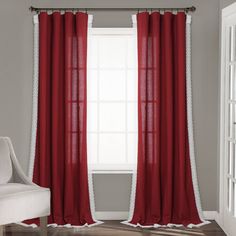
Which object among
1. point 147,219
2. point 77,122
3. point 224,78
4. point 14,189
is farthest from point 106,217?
point 224,78

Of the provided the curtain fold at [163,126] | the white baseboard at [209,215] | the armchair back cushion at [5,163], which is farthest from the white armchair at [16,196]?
the white baseboard at [209,215]

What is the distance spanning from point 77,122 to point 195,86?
1258 mm

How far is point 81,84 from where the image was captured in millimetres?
6047

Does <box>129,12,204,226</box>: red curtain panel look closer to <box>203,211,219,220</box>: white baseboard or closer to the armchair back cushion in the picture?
<box>203,211,219,220</box>: white baseboard

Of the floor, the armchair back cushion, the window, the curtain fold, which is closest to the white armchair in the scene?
the armchair back cushion

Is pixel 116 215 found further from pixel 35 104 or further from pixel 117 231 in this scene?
pixel 35 104

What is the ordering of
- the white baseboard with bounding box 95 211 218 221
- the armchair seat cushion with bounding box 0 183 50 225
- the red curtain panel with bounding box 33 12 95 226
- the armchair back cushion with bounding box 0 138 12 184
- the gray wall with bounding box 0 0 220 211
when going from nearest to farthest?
the armchair seat cushion with bounding box 0 183 50 225 < the armchair back cushion with bounding box 0 138 12 184 < the red curtain panel with bounding box 33 12 95 226 < the gray wall with bounding box 0 0 220 211 < the white baseboard with bounding box 95 211 218 221

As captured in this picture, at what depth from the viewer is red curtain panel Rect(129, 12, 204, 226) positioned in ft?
19.8

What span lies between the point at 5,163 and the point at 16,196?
550mm

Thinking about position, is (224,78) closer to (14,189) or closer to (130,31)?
(130,31)

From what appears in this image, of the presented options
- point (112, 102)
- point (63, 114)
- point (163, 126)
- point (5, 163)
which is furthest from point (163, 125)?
point (5, 163)

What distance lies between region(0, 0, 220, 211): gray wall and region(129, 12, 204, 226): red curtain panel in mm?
180

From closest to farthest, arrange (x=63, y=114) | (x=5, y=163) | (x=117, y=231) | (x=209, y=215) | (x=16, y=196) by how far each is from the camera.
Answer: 1. (x=16, y=196)
2. (x=5, y=163)
3. (x=117, y=231)
4. (x=63, y=114)
5. (x=209, y=215)

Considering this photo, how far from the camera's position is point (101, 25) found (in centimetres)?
613
